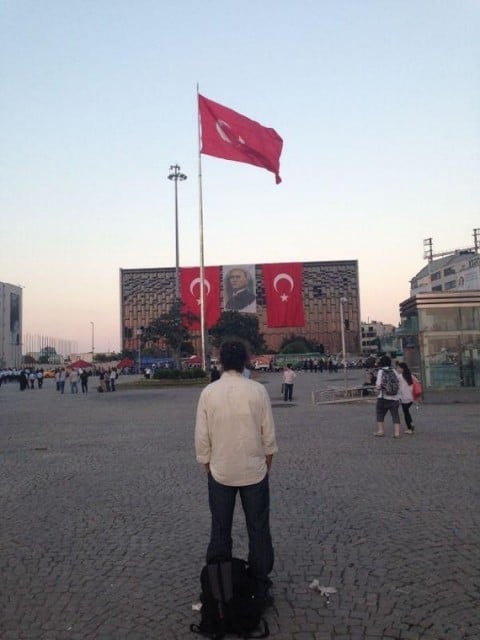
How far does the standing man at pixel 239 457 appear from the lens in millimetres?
3727

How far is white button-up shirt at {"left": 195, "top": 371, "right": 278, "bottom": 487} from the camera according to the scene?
3723mm

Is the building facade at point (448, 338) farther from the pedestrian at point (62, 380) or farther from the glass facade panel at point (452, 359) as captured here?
the pedestrian at point (62, 380)

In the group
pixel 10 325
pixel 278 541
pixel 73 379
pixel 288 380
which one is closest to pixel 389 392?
pixel 278 541

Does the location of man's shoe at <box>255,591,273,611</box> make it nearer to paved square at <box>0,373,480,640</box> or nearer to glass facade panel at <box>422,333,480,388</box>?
paved square at <box>0,373,480,640</box>

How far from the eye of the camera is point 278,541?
16.9 ft

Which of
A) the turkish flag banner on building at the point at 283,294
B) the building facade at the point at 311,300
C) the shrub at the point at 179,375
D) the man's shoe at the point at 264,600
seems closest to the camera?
the man's shoe at the point at 264,600

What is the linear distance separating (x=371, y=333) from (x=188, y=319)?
120 metres

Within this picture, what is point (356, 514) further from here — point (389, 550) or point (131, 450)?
point (131, 450)

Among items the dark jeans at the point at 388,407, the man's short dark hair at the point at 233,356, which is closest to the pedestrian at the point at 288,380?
the dark jeans at the point at 388,407

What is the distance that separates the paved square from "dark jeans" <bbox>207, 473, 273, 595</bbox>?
0.31 meters

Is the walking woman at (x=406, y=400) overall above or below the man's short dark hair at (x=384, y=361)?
below

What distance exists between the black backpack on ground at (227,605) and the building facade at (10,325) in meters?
110

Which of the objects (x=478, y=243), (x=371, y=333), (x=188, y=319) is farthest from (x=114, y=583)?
(x=371, y=333)

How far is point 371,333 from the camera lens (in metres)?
155
